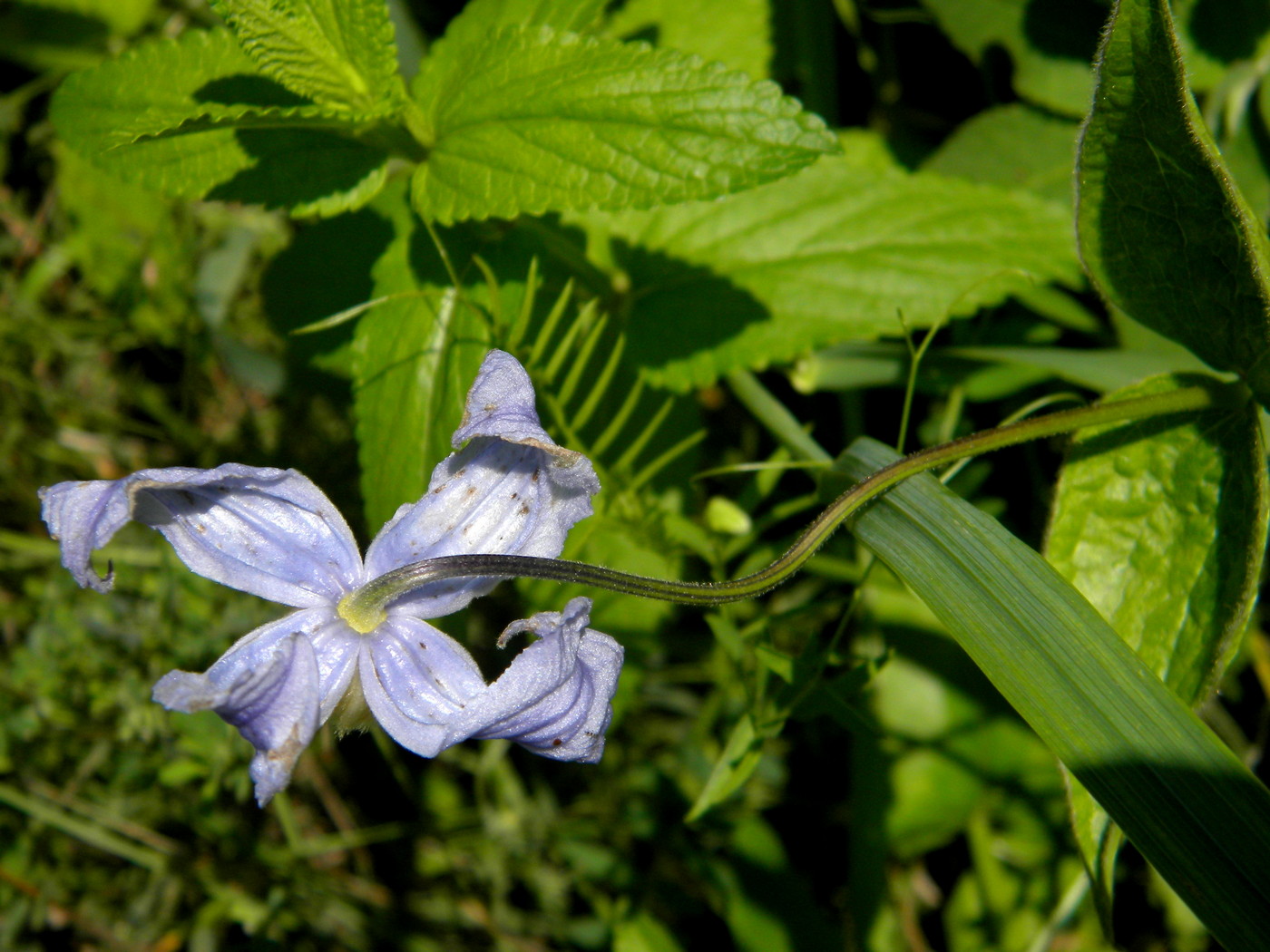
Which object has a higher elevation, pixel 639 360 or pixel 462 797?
pixel 639 360

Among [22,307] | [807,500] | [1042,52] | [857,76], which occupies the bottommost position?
[22,307]

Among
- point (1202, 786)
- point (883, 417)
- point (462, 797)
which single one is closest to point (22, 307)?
point (462, 797)

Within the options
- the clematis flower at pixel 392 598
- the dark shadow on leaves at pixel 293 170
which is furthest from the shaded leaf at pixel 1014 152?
the clematis flower at pixel 392 598

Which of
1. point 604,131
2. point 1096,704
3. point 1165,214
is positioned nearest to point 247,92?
point 604,131

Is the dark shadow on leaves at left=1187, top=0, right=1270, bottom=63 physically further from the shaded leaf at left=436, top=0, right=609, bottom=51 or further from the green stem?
the shaded leaf at left=436, top=0, right=609, bottom=51

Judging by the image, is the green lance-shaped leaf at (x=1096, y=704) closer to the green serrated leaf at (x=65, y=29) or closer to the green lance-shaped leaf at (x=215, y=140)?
the green lance-shaped leaf at (x=215, y=140)

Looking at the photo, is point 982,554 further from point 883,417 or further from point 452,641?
point 883,417
